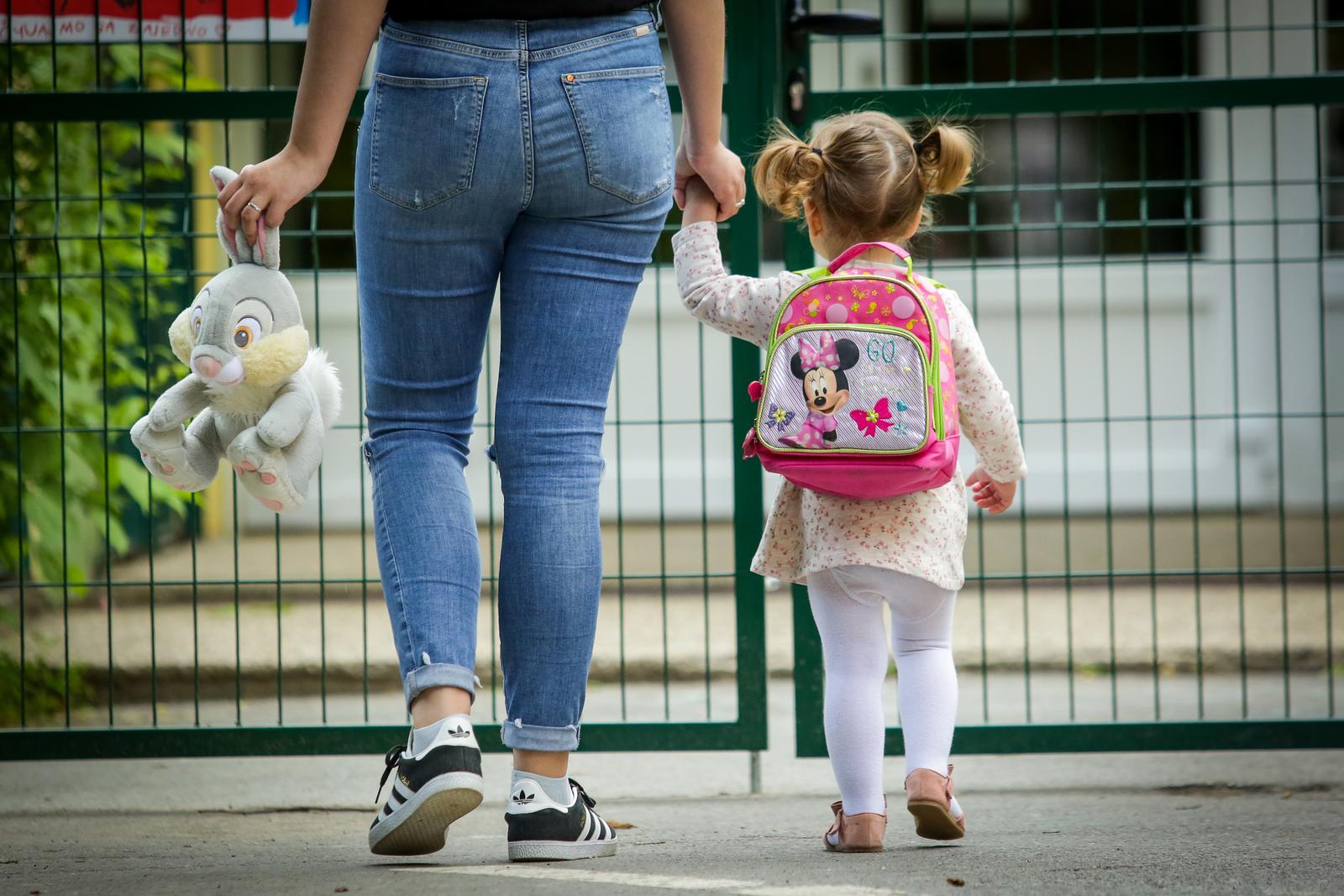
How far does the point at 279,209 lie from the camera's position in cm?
199

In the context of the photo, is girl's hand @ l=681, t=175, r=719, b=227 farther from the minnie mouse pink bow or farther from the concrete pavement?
the concrete pavement

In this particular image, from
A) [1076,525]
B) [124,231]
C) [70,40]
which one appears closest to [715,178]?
[70,40]

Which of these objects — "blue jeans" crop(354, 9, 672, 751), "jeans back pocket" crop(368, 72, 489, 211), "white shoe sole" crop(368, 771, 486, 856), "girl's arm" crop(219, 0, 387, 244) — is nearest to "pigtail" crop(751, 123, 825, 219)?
"blue jeans" crop(354, 9, 672, 751)

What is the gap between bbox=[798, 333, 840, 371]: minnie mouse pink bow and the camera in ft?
7.10

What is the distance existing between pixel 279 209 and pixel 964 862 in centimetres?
138

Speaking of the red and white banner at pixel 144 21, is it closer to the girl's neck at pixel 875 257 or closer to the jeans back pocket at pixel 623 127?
the jeans back pocket at pixel 623 127

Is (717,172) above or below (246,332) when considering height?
above

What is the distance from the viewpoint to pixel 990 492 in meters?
2.44

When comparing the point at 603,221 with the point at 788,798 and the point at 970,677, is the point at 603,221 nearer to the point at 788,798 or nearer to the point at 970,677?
the point at 788,798

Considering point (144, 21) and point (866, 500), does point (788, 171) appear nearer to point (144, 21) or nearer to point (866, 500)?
point (866, 500)

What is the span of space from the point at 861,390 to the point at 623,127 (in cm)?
52

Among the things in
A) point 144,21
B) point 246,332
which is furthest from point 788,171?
point 144,21

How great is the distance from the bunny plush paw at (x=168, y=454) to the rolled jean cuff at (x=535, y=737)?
631mm

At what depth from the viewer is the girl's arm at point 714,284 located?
90.7 inches
